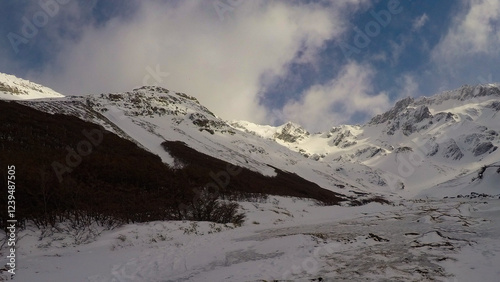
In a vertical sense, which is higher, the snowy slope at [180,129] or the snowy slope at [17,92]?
the snowy slope at [17,92]

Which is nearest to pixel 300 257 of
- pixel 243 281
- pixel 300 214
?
pixel 243 281

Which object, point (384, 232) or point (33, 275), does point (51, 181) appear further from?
point (384, 232)

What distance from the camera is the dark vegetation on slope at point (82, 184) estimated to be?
13.9 metres

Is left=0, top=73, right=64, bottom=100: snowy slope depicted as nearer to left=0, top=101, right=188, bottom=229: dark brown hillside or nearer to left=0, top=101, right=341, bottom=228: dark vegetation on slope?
left=0, top=101, right=341, bottom=228: dark vegetation on slope

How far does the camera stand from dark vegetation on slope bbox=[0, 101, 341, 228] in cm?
1391

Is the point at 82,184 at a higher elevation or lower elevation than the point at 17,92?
lower

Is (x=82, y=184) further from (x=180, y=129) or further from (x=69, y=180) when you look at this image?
(x=180, y=129)

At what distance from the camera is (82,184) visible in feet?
56.7

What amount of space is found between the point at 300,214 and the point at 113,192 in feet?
64.9

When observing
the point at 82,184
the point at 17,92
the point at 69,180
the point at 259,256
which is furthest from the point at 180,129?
the point at 17,92

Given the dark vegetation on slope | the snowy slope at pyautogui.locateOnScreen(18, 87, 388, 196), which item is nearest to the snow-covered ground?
the dark vegetation on slope

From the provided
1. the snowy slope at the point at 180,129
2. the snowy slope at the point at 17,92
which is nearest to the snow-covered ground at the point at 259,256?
the snowy slope at the point at 180,129

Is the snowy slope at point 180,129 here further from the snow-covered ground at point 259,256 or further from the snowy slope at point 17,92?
the snowy slope at point 17,92

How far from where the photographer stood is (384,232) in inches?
580
